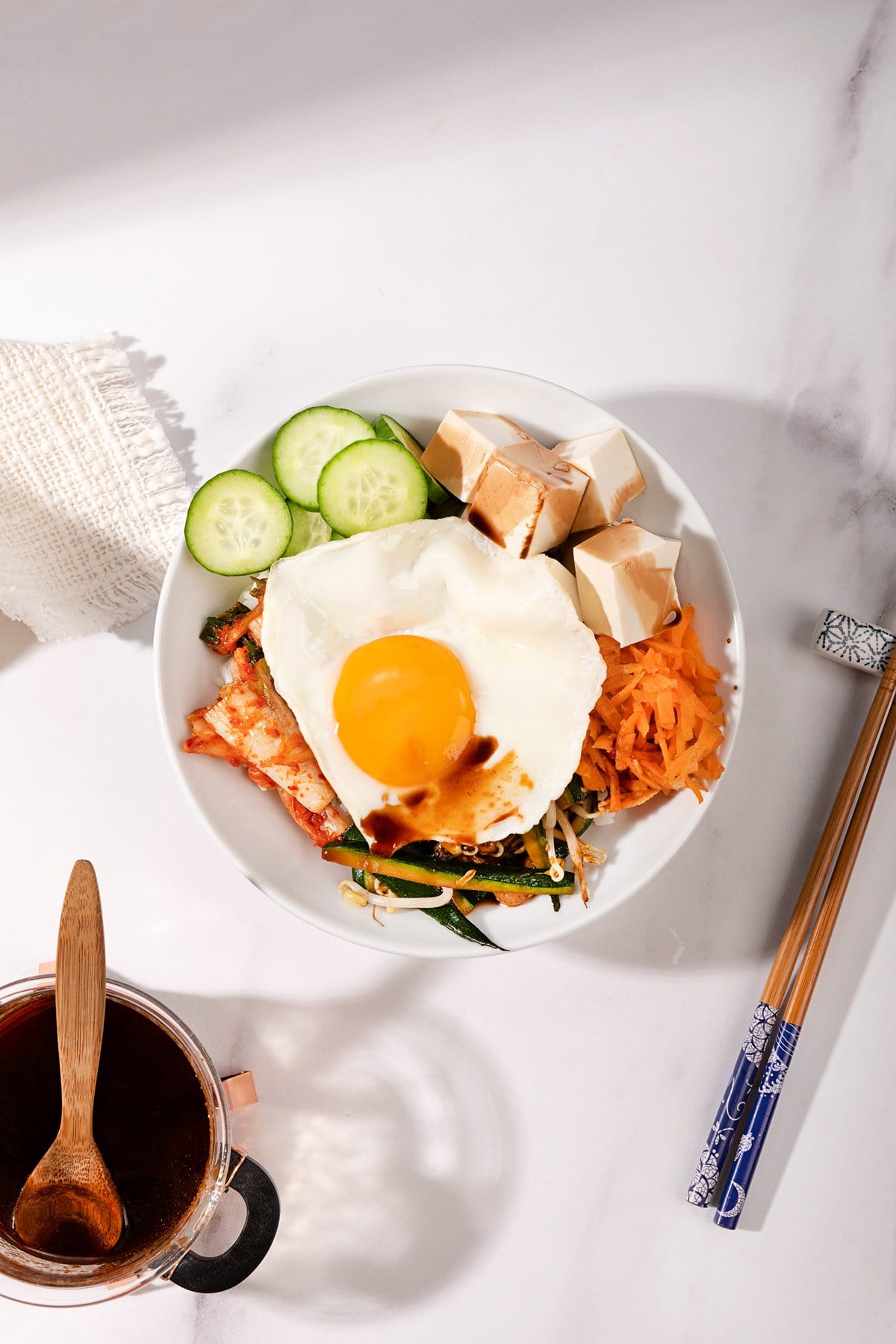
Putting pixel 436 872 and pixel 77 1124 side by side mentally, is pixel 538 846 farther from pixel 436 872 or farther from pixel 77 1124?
pixel 77 1124

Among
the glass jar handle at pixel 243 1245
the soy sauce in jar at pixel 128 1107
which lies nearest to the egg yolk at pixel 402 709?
the soy sauce in jar at pixel 128 1107

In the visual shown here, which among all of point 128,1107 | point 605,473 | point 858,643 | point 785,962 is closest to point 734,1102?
point 785,962

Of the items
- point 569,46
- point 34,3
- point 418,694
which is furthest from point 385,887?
point 34,3

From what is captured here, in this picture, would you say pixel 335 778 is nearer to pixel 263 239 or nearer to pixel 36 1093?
pixel 36 1093

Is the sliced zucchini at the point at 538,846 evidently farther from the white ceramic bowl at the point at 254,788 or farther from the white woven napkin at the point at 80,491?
the white woven napkin at the point at 80,491

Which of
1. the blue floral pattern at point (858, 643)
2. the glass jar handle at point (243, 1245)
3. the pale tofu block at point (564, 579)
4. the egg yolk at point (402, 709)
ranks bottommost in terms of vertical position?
the glass jar handle at point (243, 1245)

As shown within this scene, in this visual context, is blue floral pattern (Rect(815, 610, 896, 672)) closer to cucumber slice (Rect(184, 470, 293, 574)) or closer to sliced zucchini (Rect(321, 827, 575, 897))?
sliced zucchini (Rect(321, 827, 575, 897))
